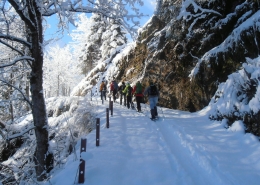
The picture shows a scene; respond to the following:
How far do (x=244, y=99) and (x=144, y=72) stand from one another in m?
10.8

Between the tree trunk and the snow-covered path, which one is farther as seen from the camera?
the tree trunk

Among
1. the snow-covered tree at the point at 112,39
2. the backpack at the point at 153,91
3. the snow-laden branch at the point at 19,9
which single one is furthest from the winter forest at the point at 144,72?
the snow-covered tree at the point at 112,39

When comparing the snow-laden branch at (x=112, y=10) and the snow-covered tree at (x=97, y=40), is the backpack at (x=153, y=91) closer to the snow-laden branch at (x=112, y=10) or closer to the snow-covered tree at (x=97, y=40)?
the snow-laden branch at (x=112, y=10)

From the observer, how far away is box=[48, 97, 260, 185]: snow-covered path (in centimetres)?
451

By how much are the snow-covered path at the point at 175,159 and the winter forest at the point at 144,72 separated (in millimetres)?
89

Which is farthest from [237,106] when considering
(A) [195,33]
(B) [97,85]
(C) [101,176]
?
(B) [97,85]

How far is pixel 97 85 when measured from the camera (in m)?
25.2

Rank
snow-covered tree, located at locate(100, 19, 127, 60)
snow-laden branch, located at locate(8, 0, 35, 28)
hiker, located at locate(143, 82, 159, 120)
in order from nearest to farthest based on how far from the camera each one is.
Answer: snow-laden branch, located at locate(8, 0, 35, 28)
hiker, located at locate(143, 82, 159, 120)
snow-covered tree, located at locate(100, 19, 127, 60)

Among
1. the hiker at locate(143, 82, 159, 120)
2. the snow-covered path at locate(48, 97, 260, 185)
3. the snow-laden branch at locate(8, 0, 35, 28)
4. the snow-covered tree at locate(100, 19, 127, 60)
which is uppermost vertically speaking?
the snow-covered tree at locate(100, 19, 127, 60)

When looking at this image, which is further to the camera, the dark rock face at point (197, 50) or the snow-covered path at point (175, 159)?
the dark rock face at point (197, 50)

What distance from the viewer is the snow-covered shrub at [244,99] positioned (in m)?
6.00

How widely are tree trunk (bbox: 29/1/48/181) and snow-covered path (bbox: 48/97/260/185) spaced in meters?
0.87

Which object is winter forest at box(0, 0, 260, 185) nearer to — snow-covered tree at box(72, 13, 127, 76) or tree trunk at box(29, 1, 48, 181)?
tree trunk at box(29, 1, 48, 181)

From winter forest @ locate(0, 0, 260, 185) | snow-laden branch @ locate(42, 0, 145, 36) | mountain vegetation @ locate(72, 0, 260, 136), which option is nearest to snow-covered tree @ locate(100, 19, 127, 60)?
winter forest @ locate(0, 0, 260, 185)
